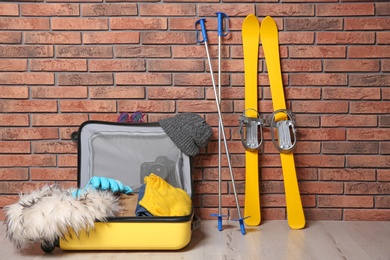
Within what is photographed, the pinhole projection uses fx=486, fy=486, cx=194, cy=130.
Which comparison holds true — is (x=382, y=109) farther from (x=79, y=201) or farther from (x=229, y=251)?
(x=79, y=201)

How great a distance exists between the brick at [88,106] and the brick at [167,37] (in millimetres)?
390

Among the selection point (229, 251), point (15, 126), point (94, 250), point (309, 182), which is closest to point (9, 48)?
point (15, 126)

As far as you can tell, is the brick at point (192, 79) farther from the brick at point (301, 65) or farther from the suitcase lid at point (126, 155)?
the brick at point (301, 65)

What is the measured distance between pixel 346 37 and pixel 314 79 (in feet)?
0.92

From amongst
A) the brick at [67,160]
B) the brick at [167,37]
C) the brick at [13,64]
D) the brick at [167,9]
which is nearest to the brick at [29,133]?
the brick at [67,160]

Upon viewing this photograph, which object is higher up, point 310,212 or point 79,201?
point 79,201

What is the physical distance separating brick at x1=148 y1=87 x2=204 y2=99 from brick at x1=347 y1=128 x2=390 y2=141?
0.85m

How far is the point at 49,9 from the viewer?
2613 mm

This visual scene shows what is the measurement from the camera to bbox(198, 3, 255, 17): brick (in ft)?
8.59

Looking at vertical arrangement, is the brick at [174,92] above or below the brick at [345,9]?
below

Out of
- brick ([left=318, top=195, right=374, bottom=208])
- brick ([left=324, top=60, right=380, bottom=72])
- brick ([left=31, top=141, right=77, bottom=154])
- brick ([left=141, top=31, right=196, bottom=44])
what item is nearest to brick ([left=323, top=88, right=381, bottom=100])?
brick ([left=324, top=60, right=380, bottom=72])

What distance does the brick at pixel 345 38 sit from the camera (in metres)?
2.62

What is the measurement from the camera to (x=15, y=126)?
2.66m

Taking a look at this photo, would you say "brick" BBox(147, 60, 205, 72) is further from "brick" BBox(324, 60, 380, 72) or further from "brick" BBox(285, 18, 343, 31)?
"brick" BBox(324, 60, 380, 72)
